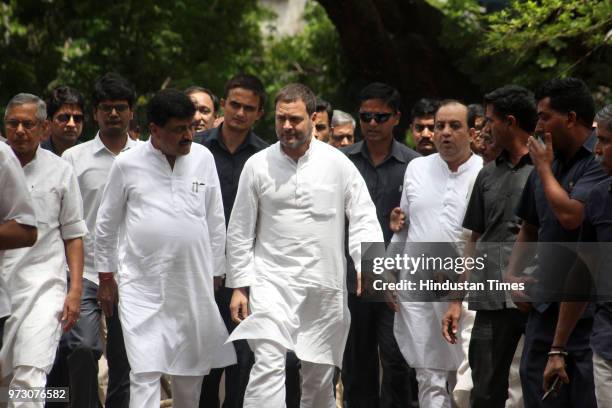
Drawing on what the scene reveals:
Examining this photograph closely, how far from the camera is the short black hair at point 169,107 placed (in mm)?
9109

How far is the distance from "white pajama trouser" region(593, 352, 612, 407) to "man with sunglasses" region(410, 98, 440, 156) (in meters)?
4.52

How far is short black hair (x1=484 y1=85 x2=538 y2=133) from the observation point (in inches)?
336

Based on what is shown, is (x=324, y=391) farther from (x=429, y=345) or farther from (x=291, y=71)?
(x=291, y=71)

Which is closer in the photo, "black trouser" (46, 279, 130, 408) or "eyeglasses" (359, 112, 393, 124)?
"black trouser" (46, 279, 130, 408)

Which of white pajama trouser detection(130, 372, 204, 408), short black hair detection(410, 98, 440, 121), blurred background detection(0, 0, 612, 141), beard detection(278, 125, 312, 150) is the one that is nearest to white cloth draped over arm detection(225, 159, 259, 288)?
beard detection(278, 125, 312, 150)

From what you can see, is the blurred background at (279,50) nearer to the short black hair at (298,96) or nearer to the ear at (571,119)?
the short black hair at (298,96)

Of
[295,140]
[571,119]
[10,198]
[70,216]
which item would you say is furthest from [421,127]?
[10,198]

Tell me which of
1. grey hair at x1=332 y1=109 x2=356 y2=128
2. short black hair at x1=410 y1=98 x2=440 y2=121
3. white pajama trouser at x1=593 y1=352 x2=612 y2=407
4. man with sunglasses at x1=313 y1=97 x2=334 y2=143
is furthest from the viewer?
grey hair at x1=332 y1=109 x2=356 y2=128

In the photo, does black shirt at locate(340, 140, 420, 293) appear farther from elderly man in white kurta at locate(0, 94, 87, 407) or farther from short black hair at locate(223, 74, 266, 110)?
elderly man in white kurta at locate(0, 94, 87, 407)

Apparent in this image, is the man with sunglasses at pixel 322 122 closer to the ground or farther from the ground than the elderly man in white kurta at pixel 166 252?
farther from the ground

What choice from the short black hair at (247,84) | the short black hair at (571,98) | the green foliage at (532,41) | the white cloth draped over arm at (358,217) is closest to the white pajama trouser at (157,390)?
the white cloth draped over arm at (358,217)

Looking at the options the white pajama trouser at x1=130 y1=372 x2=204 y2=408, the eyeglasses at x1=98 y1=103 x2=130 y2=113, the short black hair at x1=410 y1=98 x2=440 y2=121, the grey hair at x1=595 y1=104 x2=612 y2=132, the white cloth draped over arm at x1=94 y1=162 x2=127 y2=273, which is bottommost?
the white pajama trouser at x1=130 y1=372 x2=204 y2=408

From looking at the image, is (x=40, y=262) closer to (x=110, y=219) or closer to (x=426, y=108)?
(x=110, y=219)

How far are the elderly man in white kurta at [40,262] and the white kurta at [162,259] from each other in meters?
0.28
